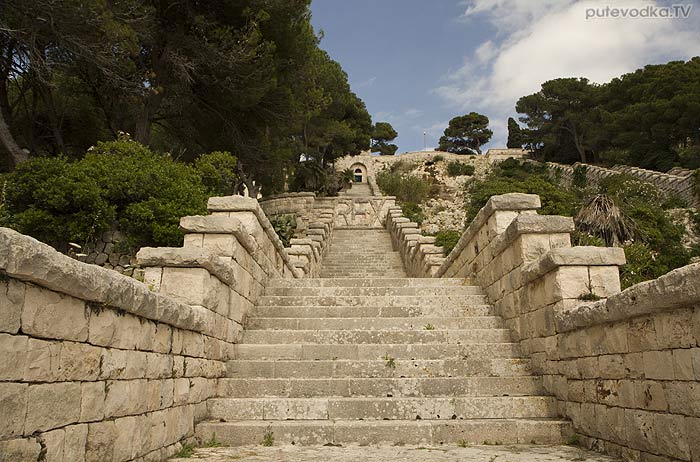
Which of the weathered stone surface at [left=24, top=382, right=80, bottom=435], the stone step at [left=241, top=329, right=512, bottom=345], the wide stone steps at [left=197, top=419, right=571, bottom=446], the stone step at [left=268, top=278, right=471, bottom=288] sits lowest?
the wide stone steps at [left=197, top=419, right=571, bottom=446]

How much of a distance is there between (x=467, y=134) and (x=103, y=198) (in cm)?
6191

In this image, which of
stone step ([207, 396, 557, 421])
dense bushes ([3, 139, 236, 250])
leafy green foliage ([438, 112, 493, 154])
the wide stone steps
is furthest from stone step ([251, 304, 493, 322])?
leafy green foliage ([438, 112, 493, 154])

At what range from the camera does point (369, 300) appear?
6.69 meters

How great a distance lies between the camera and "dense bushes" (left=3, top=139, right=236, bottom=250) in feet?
33.8

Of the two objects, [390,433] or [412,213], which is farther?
[412,213]

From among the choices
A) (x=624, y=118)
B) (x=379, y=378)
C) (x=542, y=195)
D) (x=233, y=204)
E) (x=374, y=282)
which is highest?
(x=624, y=118)

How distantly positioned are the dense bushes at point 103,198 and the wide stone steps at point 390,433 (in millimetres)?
7606

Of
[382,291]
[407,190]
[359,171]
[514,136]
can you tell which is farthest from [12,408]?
[514,136]

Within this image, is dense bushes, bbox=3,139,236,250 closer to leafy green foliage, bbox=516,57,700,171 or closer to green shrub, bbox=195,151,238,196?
green shrub, bbox=195,151,238,196

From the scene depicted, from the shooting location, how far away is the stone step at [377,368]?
513cm

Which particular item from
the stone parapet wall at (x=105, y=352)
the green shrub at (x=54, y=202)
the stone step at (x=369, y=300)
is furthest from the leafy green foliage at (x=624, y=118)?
the stone parapet wall at (x=105, y=352)

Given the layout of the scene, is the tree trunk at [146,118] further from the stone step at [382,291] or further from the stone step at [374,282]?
the stone step at [382,291]

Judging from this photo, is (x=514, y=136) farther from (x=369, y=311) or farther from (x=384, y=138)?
(x=369, y=311)

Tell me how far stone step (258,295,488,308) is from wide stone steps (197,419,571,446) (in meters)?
2.40
